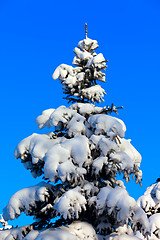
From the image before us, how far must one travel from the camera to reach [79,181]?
9.23 metres

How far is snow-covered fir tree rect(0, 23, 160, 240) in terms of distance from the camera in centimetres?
834

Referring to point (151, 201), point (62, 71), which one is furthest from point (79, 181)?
point (151, 201)

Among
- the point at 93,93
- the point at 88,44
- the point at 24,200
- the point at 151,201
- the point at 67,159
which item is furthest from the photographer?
the point at 151,201

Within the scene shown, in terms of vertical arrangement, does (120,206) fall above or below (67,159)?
below

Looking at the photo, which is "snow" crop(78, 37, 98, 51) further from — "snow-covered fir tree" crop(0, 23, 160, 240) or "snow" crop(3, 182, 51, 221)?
"snow" crop(3, 182, 51, 221)

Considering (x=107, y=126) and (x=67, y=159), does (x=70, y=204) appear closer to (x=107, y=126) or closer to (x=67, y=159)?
(x=67, y=159)

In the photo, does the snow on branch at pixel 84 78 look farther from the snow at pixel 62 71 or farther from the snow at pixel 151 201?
the snow at pixel 151 201

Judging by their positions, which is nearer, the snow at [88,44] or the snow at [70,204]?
the snow at [70,204]

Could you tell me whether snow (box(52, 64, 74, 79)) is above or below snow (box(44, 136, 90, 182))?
above

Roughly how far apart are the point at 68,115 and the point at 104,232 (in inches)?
146

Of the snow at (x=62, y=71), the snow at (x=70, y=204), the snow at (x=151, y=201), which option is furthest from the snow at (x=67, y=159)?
the snow at (x=151, y=201)

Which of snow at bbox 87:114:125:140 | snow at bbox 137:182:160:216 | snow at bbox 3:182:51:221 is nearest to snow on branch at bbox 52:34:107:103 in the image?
snow at bbox 87:114:125:140

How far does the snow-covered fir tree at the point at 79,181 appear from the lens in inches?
328

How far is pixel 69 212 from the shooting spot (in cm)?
807
